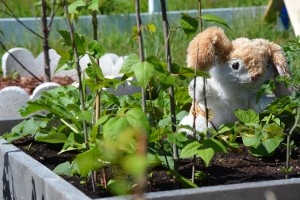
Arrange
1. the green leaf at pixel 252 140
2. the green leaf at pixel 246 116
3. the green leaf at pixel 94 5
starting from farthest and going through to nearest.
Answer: the green leaf at pixel 246 116 → the green leaf at pixel 252 140 → the green leaf at pixel 94 5

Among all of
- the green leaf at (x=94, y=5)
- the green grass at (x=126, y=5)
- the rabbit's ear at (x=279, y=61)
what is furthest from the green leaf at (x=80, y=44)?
the green grass at (x=126, y=5)

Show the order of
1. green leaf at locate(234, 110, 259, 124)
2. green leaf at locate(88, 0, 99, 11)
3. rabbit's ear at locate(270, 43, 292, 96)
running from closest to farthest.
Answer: green leaf at locate(88, 0, 99, 11), green leaf at locate(234, 110, 259, 124), rabbit's ear at locate(270, 43, 292, 96)

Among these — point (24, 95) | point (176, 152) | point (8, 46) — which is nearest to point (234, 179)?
point (176, 152)

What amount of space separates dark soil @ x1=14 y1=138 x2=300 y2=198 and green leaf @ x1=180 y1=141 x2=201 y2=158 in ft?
0.58

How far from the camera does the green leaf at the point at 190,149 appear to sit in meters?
2.86

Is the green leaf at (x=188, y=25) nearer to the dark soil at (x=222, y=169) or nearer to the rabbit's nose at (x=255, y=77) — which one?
the dark soil at (x=222, y=169)

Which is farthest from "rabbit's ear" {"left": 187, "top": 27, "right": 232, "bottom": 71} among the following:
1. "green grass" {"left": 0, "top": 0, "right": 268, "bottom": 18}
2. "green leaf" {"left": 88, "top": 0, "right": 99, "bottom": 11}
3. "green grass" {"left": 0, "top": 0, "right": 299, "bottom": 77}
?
"green grass" {"left": 0, "top": 0, "right": 268, "bottom": 18}

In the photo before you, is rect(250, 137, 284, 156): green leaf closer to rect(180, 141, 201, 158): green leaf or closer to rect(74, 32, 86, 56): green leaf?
rect(180, 141, 201, 158): green leaf

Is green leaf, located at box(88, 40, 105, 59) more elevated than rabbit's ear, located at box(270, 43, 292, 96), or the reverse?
green leaf, located at box(88, 40, 105, 59)

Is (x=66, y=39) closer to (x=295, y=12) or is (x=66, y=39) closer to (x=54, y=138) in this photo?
(x=54, y=138)

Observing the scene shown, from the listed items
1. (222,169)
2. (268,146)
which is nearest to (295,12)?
(268,146)

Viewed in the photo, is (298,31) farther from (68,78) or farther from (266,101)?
(68,78)

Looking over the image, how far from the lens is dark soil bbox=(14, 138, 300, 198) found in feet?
9.93

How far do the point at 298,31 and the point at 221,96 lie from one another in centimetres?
152
